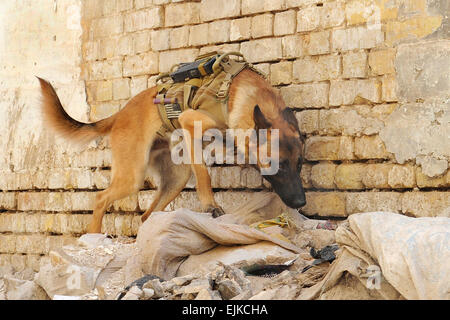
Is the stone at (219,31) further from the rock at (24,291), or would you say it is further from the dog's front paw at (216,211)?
the rock at (24,291)

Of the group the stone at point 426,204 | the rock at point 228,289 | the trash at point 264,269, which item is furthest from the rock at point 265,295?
the stone at point 426,204

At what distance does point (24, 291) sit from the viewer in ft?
15.9

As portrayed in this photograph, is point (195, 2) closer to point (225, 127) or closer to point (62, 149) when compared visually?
point (225, 127)

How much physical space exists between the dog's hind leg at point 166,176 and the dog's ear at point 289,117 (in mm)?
1311

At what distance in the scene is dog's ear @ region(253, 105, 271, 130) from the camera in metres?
5.76

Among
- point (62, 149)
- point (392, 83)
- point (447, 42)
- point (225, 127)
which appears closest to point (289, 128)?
point (225, 127)

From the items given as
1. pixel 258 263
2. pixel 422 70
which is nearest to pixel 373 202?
pixel 422 70

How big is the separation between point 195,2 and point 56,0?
2185 mm

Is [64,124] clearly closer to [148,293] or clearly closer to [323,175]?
[323,175]

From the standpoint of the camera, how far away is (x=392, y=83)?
18.9ft

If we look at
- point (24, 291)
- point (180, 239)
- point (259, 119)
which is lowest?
point (24, 291)

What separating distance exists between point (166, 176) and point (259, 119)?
58.4 inches

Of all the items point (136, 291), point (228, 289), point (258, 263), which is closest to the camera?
point (228, 289)

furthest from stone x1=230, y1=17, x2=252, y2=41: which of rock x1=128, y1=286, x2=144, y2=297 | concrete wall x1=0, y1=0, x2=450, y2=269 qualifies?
rock x1=128, y1=286, x2=144, y2=297
